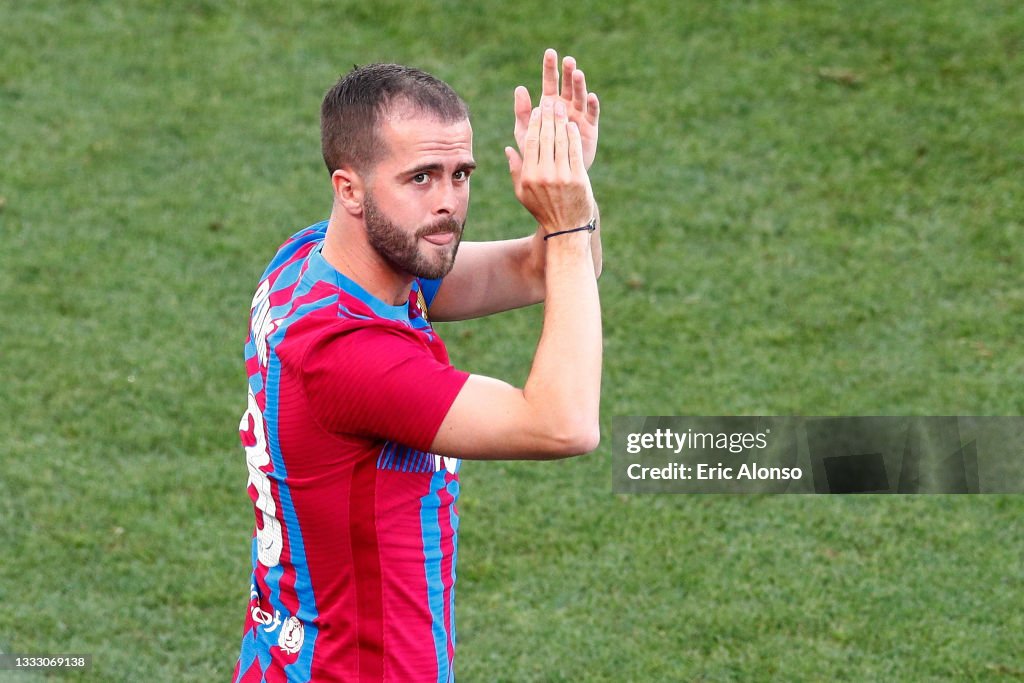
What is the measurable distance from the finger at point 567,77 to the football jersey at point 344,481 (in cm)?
65

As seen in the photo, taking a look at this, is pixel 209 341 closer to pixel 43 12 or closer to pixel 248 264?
pixel 248 264

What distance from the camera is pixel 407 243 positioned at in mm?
3121

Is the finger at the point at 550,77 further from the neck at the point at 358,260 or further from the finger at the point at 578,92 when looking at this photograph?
the neck at the point at 358,260

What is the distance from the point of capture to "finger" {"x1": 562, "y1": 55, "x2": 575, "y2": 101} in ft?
11.2

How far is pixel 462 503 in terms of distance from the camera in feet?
21.4

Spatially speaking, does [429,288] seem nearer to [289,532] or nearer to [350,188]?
[350,188]

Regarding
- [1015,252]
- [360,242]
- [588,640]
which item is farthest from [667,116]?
[360,242]

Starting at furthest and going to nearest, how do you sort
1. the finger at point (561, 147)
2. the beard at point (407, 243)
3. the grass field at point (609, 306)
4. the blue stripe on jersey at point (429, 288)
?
the grass field at point (609, 306)
the blue stripe on jersey at point (429, 288)
the beard at point (407, 243)
the finger at point (561, 147)

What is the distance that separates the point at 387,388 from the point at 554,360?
0.36m

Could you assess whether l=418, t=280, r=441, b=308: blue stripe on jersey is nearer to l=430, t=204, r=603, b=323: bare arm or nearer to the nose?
l=430, t=204, r=603, b=323: bare arm

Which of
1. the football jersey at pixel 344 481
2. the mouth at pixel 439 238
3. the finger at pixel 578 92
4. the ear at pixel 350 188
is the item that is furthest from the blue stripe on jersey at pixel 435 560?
the finger at pixel 578 92

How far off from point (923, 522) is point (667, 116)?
162 inches

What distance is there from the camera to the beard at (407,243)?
3.12 metres

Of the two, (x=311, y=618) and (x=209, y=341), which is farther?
(x=209, y=341)
